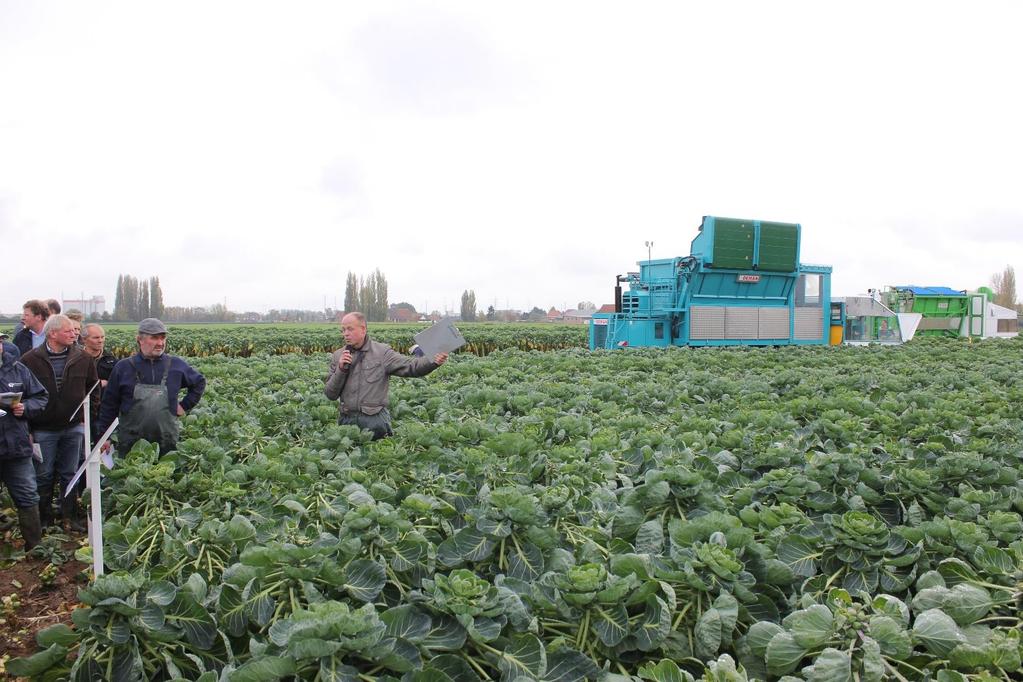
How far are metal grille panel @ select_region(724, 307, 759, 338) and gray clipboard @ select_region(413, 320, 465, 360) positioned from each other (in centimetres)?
1265

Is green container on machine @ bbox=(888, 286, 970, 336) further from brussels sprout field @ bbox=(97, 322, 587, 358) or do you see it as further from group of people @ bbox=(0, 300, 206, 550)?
group of people @ bbox=(0, 300, 206, 550)

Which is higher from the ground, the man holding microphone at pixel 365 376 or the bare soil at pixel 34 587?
the man holding microphone at pixel 365 376

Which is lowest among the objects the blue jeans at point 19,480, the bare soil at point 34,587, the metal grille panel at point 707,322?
the bare soil at point 34,587

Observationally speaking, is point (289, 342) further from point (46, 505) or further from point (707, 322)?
point (46, 505)

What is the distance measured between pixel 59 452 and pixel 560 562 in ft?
17.8

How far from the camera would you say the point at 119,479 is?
4.73 m

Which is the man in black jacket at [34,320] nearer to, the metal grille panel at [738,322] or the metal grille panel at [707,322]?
the metal grille panel at [707,322]

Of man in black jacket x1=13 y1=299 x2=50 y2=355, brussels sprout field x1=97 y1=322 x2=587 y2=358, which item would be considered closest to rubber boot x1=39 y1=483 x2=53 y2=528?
man in black jacket x1=13 y1=299 x2=50 y2=355

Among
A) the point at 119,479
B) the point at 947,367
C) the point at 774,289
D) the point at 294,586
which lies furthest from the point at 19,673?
the point at 774,289

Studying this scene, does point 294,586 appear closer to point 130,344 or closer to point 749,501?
point 749,501

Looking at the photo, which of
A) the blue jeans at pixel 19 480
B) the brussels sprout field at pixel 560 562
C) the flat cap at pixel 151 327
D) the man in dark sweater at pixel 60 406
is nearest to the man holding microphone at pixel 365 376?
the brussels sprout field at pixel 560 562

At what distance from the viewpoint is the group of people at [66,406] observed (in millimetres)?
5625

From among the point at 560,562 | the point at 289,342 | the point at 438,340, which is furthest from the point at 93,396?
the point at 289,342

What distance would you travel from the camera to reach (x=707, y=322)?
17281mm
